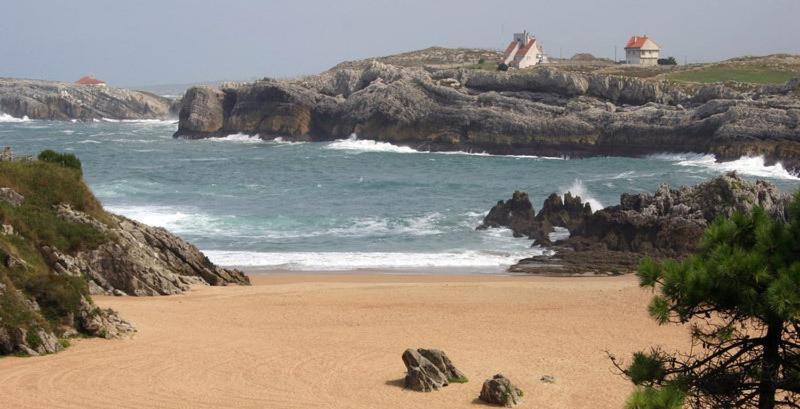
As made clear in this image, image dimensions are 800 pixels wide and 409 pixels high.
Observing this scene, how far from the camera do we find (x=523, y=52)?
344 feet

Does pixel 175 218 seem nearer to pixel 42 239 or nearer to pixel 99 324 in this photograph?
pixel 42 239

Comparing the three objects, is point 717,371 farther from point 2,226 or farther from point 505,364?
point 2,226

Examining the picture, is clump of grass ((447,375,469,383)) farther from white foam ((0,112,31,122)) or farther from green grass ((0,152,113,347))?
white foam ((0,112,31,122))

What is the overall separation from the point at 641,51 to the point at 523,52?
578 inches

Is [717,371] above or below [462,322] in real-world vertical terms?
above

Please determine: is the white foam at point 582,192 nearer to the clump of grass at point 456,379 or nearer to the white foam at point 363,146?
the white foam at point 363,146

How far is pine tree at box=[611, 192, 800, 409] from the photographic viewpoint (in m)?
7.34

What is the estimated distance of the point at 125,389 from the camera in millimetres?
13172

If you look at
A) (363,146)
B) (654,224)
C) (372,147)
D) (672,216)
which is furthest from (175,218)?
(363,146)

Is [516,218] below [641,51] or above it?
below

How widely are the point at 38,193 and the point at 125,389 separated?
400 inches

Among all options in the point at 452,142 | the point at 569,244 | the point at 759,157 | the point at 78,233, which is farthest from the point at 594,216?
the point at 452,142

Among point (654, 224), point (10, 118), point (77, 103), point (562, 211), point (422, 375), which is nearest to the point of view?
point (422, 375)

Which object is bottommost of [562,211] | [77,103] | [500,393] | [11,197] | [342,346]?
[562,211]
